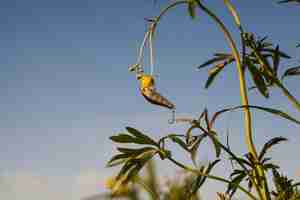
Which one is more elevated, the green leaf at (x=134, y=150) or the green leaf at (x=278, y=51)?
the green leaf at (x=278, y=51)

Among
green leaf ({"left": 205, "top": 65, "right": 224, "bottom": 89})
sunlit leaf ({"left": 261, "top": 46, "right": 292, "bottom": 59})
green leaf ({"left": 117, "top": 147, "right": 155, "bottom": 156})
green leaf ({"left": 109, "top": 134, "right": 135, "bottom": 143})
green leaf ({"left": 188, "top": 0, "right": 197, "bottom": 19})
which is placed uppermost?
green leaf ({"left": 188, "top": 0, "right": 197, "bottom": 19})

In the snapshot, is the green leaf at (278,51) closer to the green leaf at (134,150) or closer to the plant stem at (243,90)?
the plant stem at (243,90)

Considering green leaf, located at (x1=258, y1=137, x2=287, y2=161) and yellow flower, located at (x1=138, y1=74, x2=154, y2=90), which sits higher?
yellow flower, located at (x1=138, y1=74, x2=154, y2=90)

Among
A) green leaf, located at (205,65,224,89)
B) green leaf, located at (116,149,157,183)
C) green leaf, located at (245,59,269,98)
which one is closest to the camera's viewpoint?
green leaf, located at (116,149,157,183)

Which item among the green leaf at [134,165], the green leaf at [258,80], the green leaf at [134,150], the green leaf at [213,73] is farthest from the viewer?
the green leaf at [213,73]

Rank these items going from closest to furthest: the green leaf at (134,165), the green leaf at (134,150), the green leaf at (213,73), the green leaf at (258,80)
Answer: the green leaf at (134,165) < the green leaf at (134,150) < the green leaf at (258,80) < the green leaf at (213,73)

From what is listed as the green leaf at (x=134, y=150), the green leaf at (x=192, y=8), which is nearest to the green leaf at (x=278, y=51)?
the green leaf at (x=192, y=8)

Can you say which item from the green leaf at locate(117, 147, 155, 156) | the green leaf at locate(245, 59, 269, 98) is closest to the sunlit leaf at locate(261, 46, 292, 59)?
the green leaf at locate(245, 59, 269, 98)

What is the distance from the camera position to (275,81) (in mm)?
2184

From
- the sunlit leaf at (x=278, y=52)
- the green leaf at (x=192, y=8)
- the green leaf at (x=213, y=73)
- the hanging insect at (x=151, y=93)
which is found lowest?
the hanging insect at (x=151, y=93)

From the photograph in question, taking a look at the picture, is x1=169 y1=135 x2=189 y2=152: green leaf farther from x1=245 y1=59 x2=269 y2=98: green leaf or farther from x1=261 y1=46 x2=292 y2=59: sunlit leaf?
x1=261 y1=46 x2=292 y2=59: sunlit leaf

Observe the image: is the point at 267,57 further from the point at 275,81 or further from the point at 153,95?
the point at 153,95

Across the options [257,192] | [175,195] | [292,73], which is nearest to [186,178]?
[175,195]

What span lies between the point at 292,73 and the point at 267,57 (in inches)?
7.5
